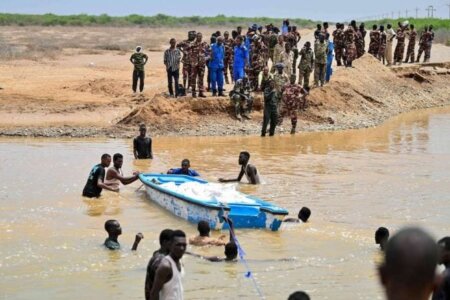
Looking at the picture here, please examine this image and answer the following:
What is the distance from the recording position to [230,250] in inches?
410

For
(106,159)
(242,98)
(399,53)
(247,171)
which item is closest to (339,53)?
(399,53)

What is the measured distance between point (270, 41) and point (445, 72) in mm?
12389

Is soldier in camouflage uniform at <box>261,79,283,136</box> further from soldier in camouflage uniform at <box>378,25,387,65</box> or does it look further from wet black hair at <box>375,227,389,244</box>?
wet black hair at <box>375,227,389,244</box>

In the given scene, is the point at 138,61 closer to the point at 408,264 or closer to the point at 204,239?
the point at 204,239

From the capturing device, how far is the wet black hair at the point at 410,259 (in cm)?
286

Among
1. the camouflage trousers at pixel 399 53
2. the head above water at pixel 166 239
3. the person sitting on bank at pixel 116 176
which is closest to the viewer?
the head above water at pixel 166 239

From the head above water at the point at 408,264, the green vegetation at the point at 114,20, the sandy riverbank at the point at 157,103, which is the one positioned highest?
the head above water at the point at 408,264

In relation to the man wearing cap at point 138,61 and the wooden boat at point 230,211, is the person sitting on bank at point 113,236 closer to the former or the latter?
the wooden boat at point 230,211

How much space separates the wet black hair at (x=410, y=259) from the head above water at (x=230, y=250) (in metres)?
7.55

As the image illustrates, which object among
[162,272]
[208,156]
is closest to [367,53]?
[208,156]

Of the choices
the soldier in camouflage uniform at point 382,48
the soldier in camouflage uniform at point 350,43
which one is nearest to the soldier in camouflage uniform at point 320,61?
the soldier in camouflage uniform at point 350,43

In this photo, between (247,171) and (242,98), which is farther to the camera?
(242,98)

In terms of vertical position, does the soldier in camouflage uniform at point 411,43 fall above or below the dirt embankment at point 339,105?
above

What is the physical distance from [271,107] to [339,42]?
7057 mm
